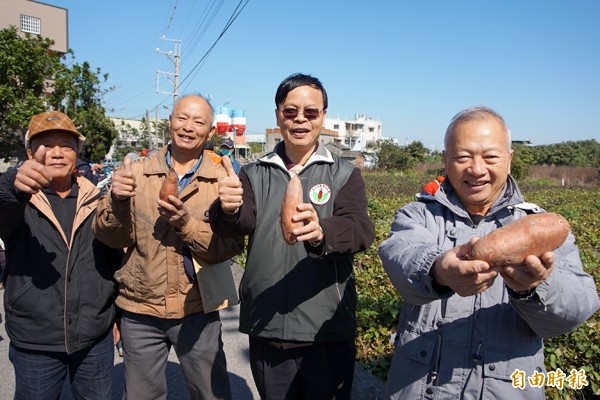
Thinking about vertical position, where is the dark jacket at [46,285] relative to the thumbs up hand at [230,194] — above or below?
below

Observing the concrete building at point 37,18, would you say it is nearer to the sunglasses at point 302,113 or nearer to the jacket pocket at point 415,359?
the sunglasses at point 302,113

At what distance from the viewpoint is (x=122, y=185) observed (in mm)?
2145

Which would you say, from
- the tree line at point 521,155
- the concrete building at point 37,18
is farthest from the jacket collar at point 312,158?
the concrete building at point 37,18

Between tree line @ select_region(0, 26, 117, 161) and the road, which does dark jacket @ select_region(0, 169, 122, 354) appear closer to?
the road

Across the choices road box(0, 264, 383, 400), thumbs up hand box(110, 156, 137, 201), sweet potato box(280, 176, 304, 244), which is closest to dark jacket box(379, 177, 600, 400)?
sweet potato box(280, 176, 304, 244)

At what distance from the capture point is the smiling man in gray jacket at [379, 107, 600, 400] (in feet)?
4.50

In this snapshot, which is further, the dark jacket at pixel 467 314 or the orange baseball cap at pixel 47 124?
the orange baseball cap at pixel 47 124

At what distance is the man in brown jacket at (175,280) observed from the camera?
2324 millimetres

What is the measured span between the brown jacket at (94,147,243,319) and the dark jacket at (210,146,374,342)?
11.5 inches

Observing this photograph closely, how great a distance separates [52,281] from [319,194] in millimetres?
1492

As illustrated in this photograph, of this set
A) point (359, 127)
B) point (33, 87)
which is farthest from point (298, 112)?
point (359, 127)

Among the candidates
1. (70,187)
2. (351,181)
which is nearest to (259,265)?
(351,181)

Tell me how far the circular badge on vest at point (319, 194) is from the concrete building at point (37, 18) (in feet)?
118

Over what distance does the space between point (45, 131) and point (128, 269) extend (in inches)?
33.7
